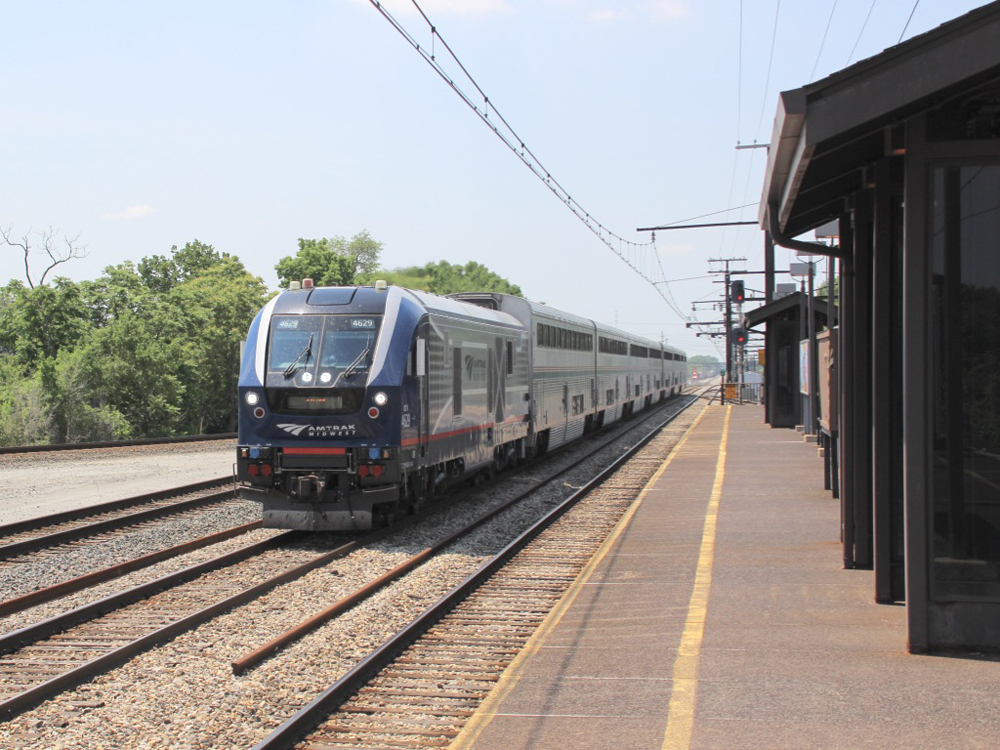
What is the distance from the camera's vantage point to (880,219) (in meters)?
7.18

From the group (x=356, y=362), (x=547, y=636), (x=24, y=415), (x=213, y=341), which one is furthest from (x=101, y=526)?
(x=213, y=341)

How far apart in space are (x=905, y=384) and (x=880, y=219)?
148cm

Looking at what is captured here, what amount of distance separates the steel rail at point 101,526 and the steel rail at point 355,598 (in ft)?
13.7

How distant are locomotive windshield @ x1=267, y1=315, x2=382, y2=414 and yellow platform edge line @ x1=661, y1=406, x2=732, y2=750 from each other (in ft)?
13.9

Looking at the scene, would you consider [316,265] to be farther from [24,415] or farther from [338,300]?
[338,300]

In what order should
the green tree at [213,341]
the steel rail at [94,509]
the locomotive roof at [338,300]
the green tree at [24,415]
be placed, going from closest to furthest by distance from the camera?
the locomotive roof at [338,300]
the steel rail at [94,509]
the green tree at [24,415]
the green tree at [213,341]

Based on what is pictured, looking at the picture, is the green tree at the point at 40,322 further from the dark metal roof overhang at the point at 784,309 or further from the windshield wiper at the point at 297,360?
the windshield wiper at the point at 297,360

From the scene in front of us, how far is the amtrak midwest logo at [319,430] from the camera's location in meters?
12.2

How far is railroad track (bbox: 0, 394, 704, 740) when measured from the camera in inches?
274

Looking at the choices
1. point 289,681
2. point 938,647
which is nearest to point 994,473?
point 938,647

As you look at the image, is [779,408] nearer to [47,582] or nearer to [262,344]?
[262,344]

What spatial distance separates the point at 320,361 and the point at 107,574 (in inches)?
132

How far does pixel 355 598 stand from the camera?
30.2 ft

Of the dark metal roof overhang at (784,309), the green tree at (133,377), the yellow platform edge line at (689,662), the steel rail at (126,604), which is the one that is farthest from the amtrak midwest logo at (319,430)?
the green tree at (133,377)
